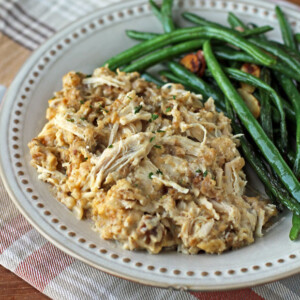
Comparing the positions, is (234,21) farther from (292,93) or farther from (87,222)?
(87,222)

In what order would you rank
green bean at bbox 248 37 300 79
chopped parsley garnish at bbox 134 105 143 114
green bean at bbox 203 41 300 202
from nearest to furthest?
1. green bean at bbox 203 41 300 202
2. chopped parsley garnish at bbox 134 105 143 114
3. green bean at bbox 248 37 300 79

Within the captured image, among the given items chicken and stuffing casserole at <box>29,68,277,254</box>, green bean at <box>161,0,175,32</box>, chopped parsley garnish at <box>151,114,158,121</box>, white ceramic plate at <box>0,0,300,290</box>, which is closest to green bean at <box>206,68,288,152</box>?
chicken and stuffing casserole at <box>29,68,277,254</box>

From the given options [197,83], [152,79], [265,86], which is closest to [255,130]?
[265,86]

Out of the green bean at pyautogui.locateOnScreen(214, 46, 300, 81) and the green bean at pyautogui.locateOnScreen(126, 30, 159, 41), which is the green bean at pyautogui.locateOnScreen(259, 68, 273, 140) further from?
the green bean at pyautogui.locateOnScreen(126, 30, 159, 41)

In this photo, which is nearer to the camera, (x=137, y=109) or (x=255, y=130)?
(x=137, y=109)

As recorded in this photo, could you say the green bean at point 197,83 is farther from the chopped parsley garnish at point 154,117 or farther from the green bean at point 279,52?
the chopped parsley garnish at point 154,117
